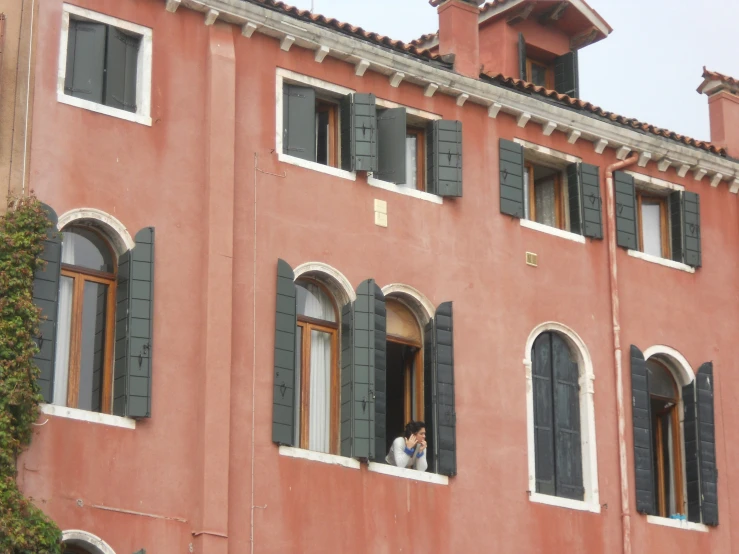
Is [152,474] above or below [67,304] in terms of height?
below

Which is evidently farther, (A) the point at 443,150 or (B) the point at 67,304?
(A) the point at 443,150

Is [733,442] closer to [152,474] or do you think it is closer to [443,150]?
[443,150]

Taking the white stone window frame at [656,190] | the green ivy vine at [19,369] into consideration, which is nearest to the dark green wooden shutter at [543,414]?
the white stone window frame at [656,190]

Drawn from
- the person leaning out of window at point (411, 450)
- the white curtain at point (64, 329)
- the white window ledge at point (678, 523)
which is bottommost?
the white window ledge at point (678, 523)

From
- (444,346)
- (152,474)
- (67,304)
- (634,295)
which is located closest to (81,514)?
(152,474)

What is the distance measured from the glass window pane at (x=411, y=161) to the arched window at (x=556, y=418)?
8.56ft

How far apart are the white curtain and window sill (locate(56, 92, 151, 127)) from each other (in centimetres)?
146

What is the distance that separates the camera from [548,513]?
71.7 feet

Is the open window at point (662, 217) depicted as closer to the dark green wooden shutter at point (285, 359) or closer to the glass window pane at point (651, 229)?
the glass window pane at point (651, 229)

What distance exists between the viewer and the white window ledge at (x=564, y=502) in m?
21.8

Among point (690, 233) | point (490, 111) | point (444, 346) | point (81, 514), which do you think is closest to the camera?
point (81, 514)

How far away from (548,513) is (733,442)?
3.58 m

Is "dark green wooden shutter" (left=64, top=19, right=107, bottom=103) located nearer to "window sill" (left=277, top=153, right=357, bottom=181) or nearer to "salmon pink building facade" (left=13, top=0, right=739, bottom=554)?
"salmon pink building facade" (left=13, top=0, right=739, bottom=554)

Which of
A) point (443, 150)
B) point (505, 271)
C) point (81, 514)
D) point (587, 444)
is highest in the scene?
point (443, 150)
